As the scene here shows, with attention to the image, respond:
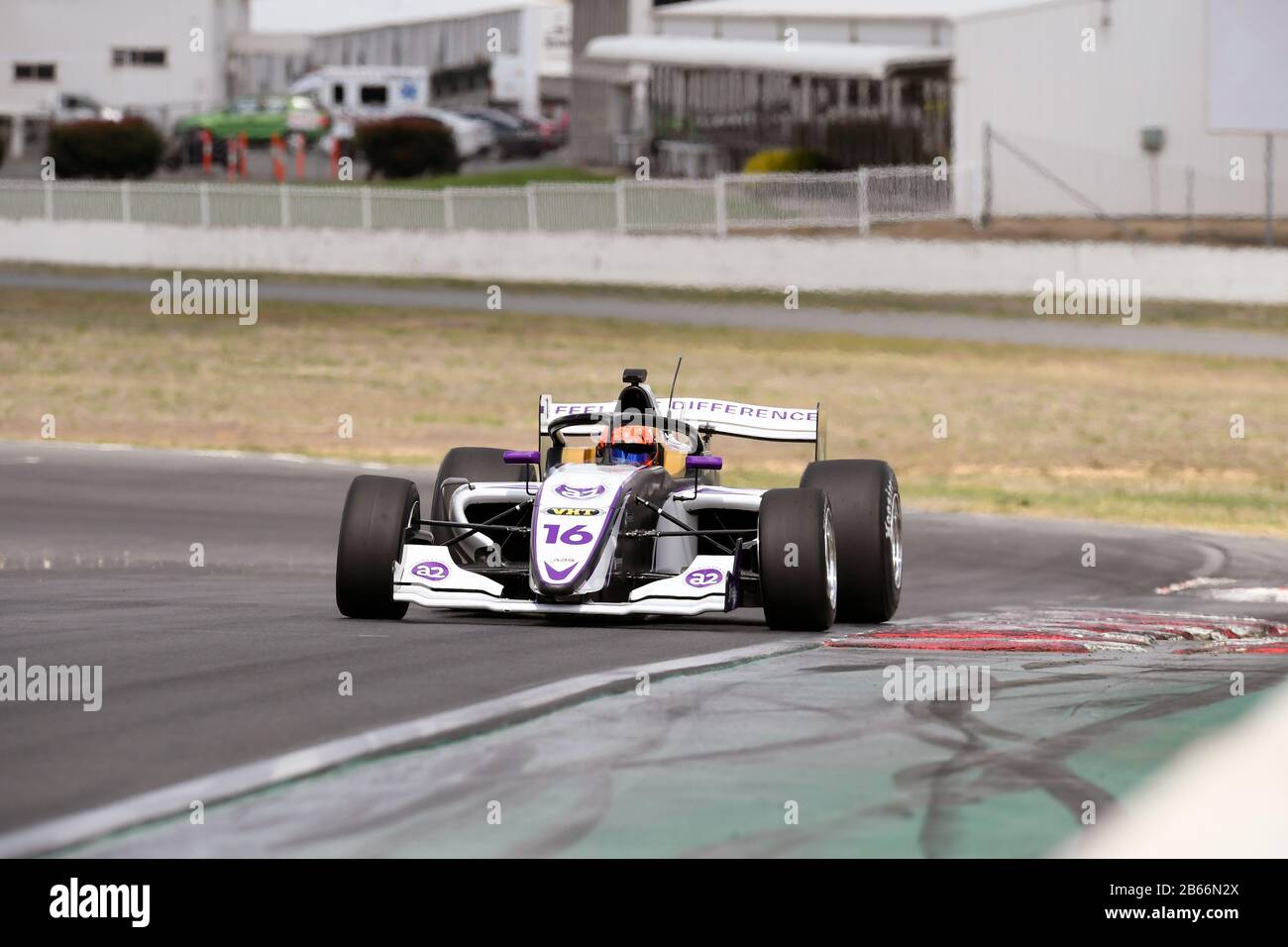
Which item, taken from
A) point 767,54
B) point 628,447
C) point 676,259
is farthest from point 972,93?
point 628,447

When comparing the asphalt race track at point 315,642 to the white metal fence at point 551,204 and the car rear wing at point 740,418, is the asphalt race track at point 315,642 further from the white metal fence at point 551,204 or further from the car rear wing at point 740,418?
Result: the white metal fence at point 551,204

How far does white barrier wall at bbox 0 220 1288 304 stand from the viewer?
32.7 m

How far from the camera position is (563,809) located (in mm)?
5609

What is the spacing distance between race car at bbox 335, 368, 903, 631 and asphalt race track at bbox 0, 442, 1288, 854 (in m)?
0.21

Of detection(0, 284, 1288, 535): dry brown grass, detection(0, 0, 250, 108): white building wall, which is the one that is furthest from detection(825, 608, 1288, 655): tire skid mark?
detection(0, 0, 250, 108): white building wall

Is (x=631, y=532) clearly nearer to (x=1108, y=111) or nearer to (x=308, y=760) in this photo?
(x=308, y=760)

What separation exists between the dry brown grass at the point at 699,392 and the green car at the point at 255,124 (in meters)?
24.0

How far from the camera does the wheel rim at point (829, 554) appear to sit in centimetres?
1001

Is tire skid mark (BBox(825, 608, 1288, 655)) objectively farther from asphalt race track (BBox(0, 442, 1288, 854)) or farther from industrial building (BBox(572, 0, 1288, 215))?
industrial building (BBox(572, 0, 1288, 215))

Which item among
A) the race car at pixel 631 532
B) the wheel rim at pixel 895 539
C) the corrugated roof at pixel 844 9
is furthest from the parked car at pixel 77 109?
the wheel rim at pixel 895 539
